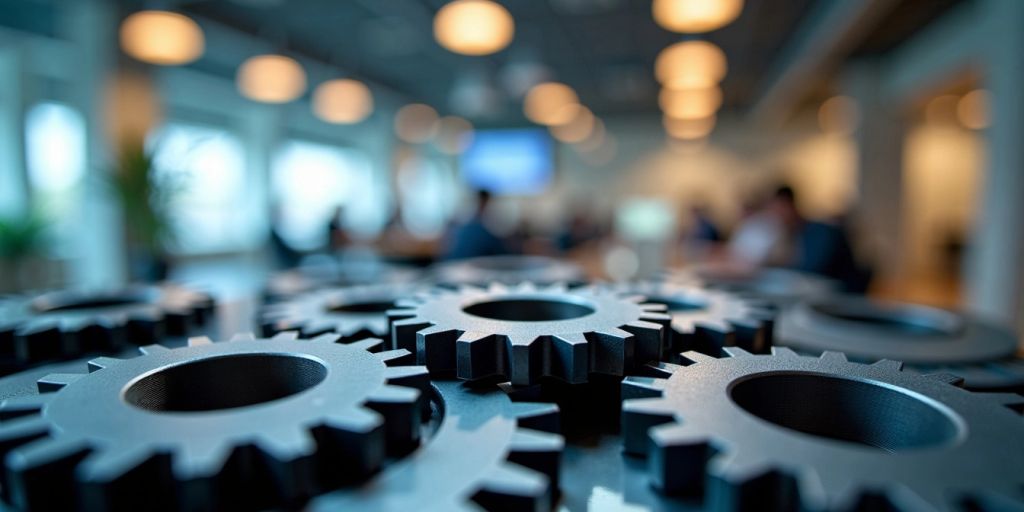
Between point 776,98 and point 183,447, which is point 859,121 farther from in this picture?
point 183,447

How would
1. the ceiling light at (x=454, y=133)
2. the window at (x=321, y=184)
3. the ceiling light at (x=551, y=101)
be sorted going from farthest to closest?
1. the ceiling light at (x=454, y=133)
2. the window at (x=321, y=184)
3. the ceiling light at (x=551, y=101)

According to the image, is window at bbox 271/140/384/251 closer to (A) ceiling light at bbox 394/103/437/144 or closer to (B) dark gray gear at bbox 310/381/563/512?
(A) ceiling light at bbox 394/103/437/144

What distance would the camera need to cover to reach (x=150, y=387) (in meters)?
0.86

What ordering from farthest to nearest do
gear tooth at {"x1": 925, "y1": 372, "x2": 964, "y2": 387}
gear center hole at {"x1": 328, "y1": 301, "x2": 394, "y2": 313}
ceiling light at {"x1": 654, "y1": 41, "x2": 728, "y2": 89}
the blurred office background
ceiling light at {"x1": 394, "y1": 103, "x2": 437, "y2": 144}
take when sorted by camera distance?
ceiling light at {"x1": 394, "y1": 103, "x2": 437, "y2": 144} → ceiling light at {"x1": 654, "y1": 41, "x2": 728, "y2": 89} → the blurred office background → gear center hole at {"x1": 328, "y1": 301, "x2": 394, "y2": 313} → gear tooth at {"x1": 925, "y1": 372, "x2": 964, "y2": 387}

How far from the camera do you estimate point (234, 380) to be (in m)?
0.97

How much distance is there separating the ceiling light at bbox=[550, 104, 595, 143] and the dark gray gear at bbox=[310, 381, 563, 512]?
9.06m

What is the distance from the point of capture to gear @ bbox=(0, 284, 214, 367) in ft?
4.12

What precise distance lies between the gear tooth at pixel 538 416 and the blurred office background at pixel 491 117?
10.1 ft

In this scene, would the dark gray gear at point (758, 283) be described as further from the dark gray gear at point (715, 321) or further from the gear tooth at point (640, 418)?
the gear tooth at point (640, 418)

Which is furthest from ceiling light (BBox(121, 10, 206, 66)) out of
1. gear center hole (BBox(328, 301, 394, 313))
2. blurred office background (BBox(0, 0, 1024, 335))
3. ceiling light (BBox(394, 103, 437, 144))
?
ceiling light (BBox(394, 103, 437, 144))

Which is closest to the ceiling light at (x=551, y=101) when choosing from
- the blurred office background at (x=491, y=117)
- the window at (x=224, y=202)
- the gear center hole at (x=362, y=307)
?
the blurred office background at (x=491, y=117)

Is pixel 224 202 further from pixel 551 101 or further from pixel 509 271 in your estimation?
pixel 509 271

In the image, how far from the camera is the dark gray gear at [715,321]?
117cm

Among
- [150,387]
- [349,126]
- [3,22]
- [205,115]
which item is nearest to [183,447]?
[150,387]
